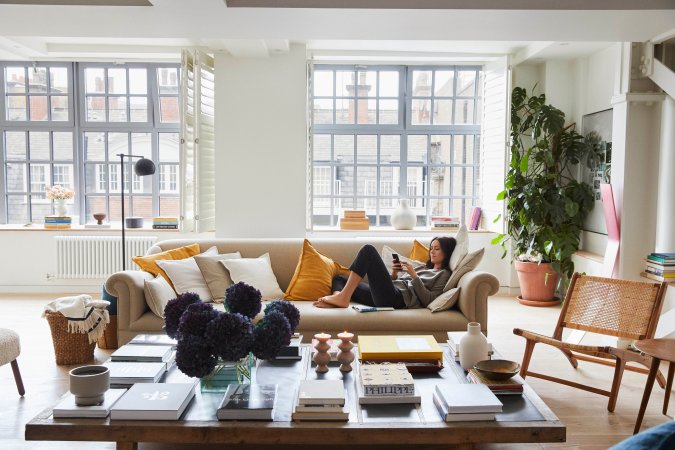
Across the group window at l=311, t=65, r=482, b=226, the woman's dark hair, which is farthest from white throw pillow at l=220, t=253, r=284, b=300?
window at l=311, t=65, r=482, b=226

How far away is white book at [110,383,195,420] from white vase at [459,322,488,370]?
1299 millimetres

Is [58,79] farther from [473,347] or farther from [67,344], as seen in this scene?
[473,347]

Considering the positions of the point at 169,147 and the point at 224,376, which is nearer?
the point at 224,376

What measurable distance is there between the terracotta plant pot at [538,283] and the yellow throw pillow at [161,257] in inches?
135

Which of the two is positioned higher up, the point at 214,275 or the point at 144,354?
the point at 214,275

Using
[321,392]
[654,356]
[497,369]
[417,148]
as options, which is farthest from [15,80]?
[654,356]

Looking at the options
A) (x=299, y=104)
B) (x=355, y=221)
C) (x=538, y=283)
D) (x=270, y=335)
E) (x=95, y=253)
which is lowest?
(x=538, y=283)

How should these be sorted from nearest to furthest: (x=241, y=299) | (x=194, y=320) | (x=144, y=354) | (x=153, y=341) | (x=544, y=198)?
(x=194, y=320)
(x=241, y=299)
(x=144, y=354)
(x=153, y=341)
(x=544, y=198)

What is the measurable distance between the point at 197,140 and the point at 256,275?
7.09 ft

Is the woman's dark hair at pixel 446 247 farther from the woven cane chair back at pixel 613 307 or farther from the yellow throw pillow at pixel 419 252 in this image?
the woven cane chair back at pixel 613 307

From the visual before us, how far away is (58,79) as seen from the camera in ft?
23.3

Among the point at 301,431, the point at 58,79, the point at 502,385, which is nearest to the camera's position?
the point at 301,431

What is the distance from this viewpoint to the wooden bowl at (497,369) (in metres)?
2.77

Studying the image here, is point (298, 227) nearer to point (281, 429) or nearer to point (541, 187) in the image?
point (541, 187)
